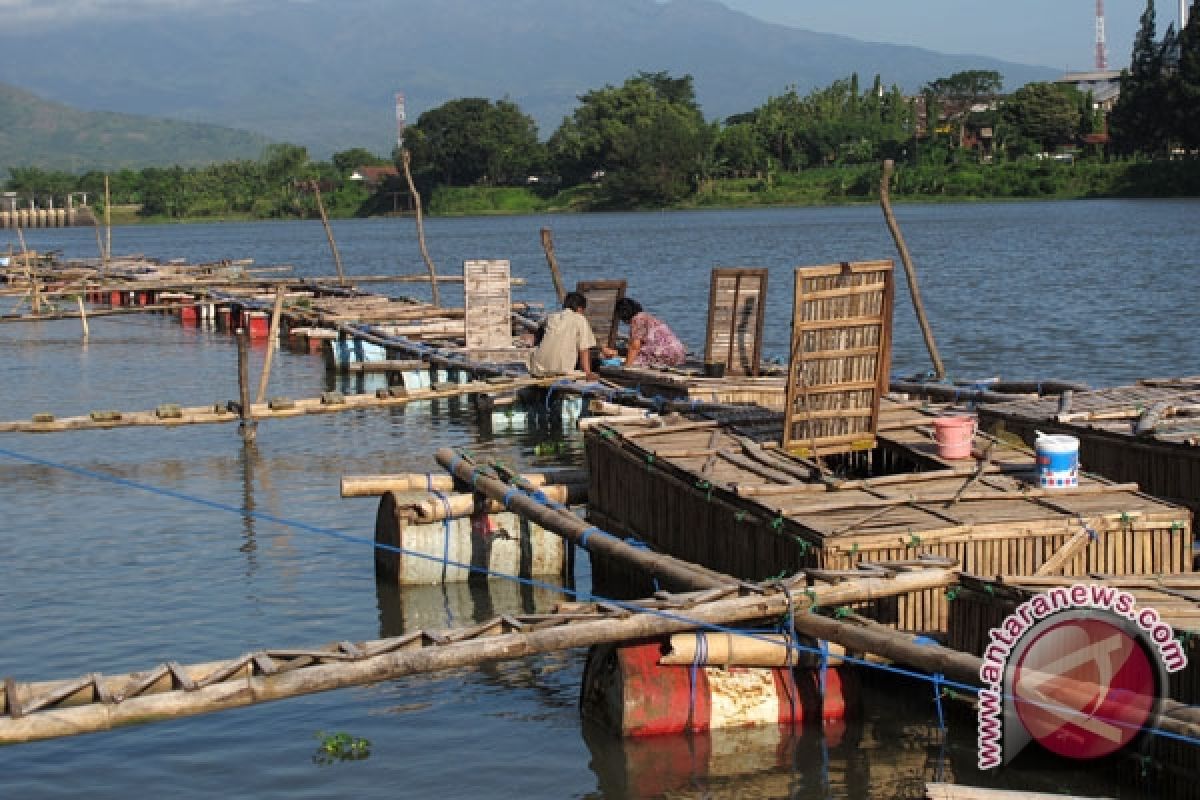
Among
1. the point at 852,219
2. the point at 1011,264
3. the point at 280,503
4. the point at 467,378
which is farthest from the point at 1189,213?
the point at 280,503

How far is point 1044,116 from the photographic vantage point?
12938 cm

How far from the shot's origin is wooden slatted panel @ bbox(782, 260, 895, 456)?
13156 mm

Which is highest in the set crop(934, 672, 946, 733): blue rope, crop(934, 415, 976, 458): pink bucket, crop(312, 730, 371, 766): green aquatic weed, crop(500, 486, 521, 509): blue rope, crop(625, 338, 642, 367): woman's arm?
crop(934, 415, 976, 458): pink bucket

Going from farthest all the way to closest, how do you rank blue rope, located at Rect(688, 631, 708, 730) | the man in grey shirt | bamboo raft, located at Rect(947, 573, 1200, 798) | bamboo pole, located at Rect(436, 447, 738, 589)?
the man in grey shirt < bamboo pole, located at Rect(436, 447, 738, 589) < blue rope, located at Rect(688, 631, 708, 730) < bamboo raft, located at Rect(947, 573, 1200, 798)

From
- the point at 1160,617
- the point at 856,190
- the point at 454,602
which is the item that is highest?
the point at 856,190

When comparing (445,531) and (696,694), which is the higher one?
(445,531)

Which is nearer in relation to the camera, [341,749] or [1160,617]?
[1160,617]

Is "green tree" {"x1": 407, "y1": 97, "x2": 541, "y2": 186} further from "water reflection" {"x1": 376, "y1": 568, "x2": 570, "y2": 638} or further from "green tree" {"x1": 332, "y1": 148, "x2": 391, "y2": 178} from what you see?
"water reflection" {"x1": 376, "y1": 568, "x2": 570, "y2": 638}

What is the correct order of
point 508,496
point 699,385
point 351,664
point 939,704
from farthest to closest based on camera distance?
1. point 699,385
2. point 508,496
3. point 939,704
4. point 351,664

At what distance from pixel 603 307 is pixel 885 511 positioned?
1310cm

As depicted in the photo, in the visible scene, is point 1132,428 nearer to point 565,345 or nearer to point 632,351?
point 632,351

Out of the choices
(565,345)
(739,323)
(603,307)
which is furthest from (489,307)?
(739,323)

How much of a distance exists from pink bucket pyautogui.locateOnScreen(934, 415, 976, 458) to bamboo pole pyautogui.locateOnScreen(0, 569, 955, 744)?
2.59 meters

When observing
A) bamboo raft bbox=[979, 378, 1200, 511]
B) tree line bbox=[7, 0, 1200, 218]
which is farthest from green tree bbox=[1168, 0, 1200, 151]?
bamboo raft bbox=[979, 378, 1200, 511]
